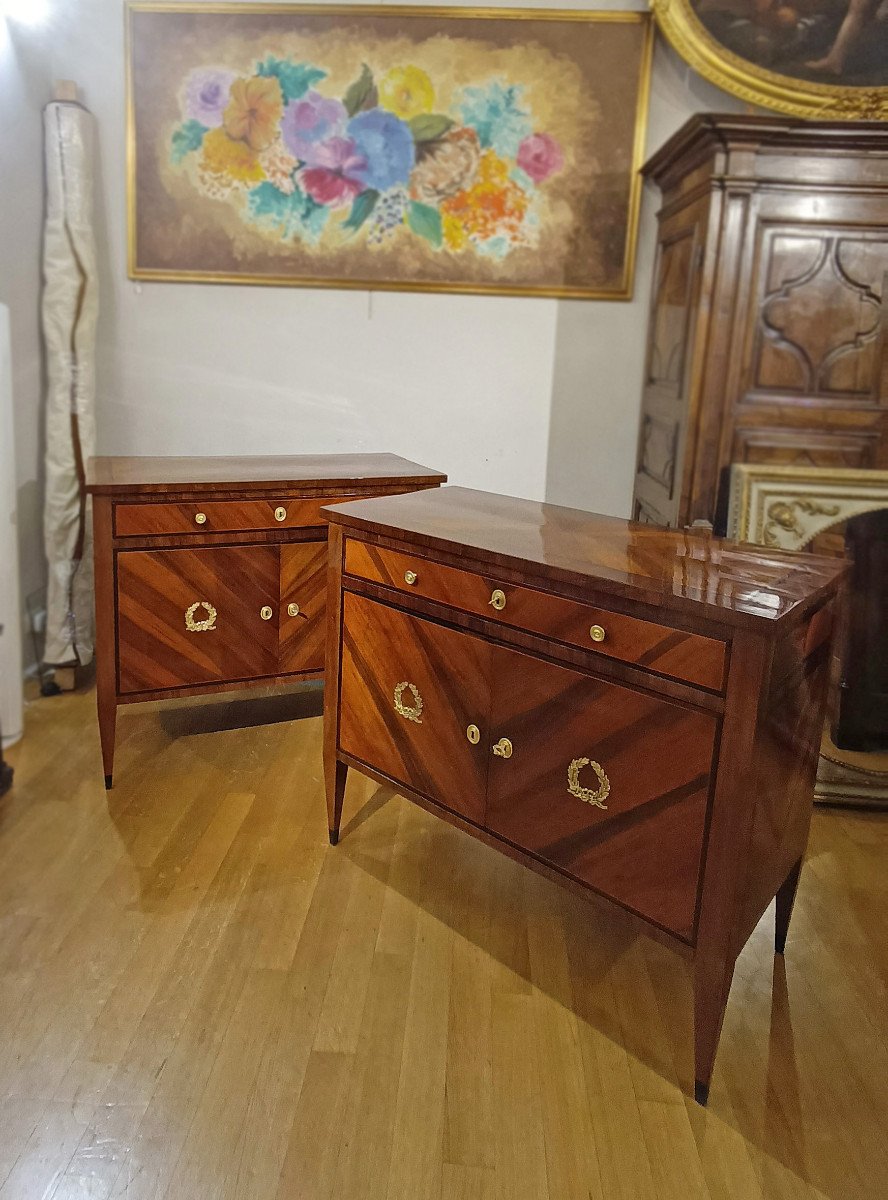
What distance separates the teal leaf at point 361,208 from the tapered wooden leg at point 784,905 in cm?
283

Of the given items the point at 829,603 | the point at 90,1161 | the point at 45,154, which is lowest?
the point at 90,1161

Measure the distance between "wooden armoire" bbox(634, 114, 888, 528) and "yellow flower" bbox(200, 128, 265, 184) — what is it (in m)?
1.60

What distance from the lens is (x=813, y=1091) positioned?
1.92 metres

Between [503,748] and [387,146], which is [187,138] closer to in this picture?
Result: [387,146]

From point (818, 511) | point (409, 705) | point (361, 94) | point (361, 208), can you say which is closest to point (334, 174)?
point (361, 208)

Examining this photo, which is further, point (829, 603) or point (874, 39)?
point (874, 39)

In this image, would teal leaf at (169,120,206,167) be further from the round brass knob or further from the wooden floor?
the round brass knob

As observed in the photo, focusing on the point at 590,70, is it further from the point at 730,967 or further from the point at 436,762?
the point at 730,967

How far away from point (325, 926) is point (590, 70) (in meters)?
3.16

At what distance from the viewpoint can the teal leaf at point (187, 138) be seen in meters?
3.76

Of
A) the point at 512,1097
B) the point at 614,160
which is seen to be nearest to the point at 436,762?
the point at 512,1097

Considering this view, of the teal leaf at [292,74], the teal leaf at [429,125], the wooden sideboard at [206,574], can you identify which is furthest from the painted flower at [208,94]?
the wooden sideboard at [206,574]

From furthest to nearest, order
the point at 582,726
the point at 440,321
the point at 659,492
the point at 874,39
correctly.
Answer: the point at 440,321
the point at 659,492
the point at 874,39
the point at 582,726

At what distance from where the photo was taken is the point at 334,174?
377 cm
